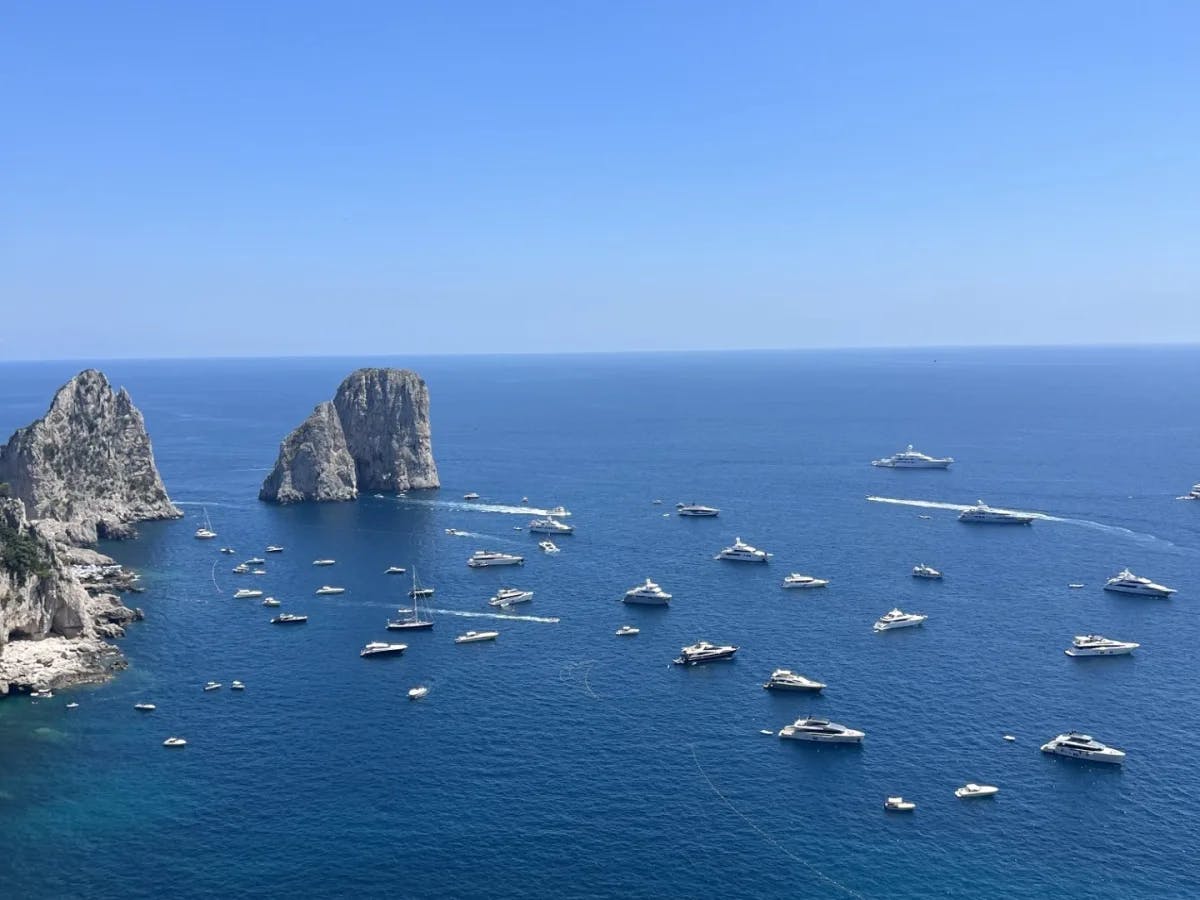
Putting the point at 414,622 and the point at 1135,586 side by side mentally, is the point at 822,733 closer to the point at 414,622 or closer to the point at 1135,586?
the point at 414,622

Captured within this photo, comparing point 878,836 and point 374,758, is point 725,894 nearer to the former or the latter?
point 878,836

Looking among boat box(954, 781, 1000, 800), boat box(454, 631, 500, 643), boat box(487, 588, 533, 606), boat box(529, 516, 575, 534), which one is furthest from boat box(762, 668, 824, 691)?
boat box(529, 516, 575, 534)

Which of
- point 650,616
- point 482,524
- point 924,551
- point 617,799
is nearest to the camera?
point 617,799

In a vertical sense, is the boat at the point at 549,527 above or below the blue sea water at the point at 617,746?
above

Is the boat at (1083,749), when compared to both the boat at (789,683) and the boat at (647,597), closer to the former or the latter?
the boat at (789,683)

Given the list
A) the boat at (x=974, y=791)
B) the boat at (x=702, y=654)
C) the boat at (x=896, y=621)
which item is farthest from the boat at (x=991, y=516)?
the boat at (x=974, y=791)

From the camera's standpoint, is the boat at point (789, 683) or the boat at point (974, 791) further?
the boat at point (789, 683)

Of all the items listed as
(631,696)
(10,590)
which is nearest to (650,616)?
(631,696)
